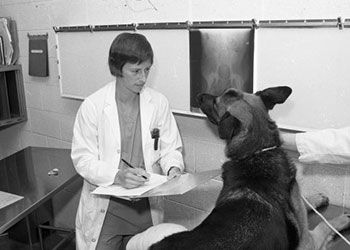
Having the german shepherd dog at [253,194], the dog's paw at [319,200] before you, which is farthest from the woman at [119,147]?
the dog's paw at [319,200]

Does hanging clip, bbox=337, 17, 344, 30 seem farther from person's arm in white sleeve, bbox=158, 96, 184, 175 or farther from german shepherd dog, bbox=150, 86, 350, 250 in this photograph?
person's arm in white sleeve, bbox=158, 96, 184, 175

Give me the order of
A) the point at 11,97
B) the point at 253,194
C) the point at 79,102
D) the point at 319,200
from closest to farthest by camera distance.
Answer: the point at 253,194 < the point at 319,200 < the point at 79,102 < the point at 11,97

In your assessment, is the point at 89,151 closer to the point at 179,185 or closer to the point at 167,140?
the point at 167,140

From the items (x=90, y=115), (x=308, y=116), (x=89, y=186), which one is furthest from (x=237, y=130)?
(x=89, y=186)

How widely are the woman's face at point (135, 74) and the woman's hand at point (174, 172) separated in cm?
42

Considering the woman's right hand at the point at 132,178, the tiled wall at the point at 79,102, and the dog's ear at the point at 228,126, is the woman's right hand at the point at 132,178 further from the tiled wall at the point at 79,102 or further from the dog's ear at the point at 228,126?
the tiled wall at the point at 79,102

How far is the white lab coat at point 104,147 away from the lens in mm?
1727

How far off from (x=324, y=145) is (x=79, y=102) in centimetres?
173

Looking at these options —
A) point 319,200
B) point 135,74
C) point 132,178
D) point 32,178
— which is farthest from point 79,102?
point 319,200

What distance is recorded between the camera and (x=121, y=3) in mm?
2168

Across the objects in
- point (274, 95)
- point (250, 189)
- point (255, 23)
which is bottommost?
point (250, 189)

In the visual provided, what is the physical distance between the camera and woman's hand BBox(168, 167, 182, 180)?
1662 millimetres

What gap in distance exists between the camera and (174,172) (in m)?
1.72

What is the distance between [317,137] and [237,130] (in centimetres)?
38
